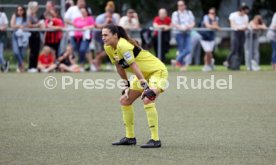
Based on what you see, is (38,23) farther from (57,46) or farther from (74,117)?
(74,117)

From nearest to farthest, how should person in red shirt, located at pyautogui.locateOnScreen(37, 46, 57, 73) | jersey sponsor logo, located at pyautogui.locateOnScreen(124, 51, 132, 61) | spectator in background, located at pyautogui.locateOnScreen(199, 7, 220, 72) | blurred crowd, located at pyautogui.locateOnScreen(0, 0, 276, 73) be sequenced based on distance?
1. jersey sponsor logo, located at pyautogui.locateOnScreen(124, 51, 132, 61)
2. person in red shirt, located at pyautogui.locateOnScreen(37, 46, 57, 73)
3. blurred crowd, located at pyautogui.locateOnScreen(0, 0, 276, 73)
4. spectator in background, located at pyautogui.locateOnScreen(199, 7, 220, 72)

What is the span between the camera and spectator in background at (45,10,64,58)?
2308cm

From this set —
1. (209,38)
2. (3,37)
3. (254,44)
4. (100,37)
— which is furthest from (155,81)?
(254,44)

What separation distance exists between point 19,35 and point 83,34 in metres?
1.79

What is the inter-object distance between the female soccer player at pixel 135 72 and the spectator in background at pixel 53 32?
13149 mm

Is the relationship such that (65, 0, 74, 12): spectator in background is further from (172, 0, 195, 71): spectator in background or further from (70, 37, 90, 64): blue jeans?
(172, 0, 195, 71): spectator in background

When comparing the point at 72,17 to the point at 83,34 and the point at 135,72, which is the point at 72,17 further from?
the point at 135,72

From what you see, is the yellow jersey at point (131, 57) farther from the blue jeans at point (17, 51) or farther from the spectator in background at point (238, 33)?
the spectator in background at point (238, 33)

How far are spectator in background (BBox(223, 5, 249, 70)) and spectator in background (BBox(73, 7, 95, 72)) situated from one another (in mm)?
4098

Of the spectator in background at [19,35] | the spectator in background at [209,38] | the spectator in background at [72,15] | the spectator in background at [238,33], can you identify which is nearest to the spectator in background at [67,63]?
the spectator in background at [72,15]

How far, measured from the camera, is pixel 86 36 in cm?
2306

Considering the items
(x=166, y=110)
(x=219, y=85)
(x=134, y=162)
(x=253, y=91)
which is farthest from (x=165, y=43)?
(x=134, y=162)

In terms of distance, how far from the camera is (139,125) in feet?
39.8

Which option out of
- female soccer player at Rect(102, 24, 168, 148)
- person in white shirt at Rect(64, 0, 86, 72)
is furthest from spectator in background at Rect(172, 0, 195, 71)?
female soccer player at Rect(102, 24, 168, 148)
